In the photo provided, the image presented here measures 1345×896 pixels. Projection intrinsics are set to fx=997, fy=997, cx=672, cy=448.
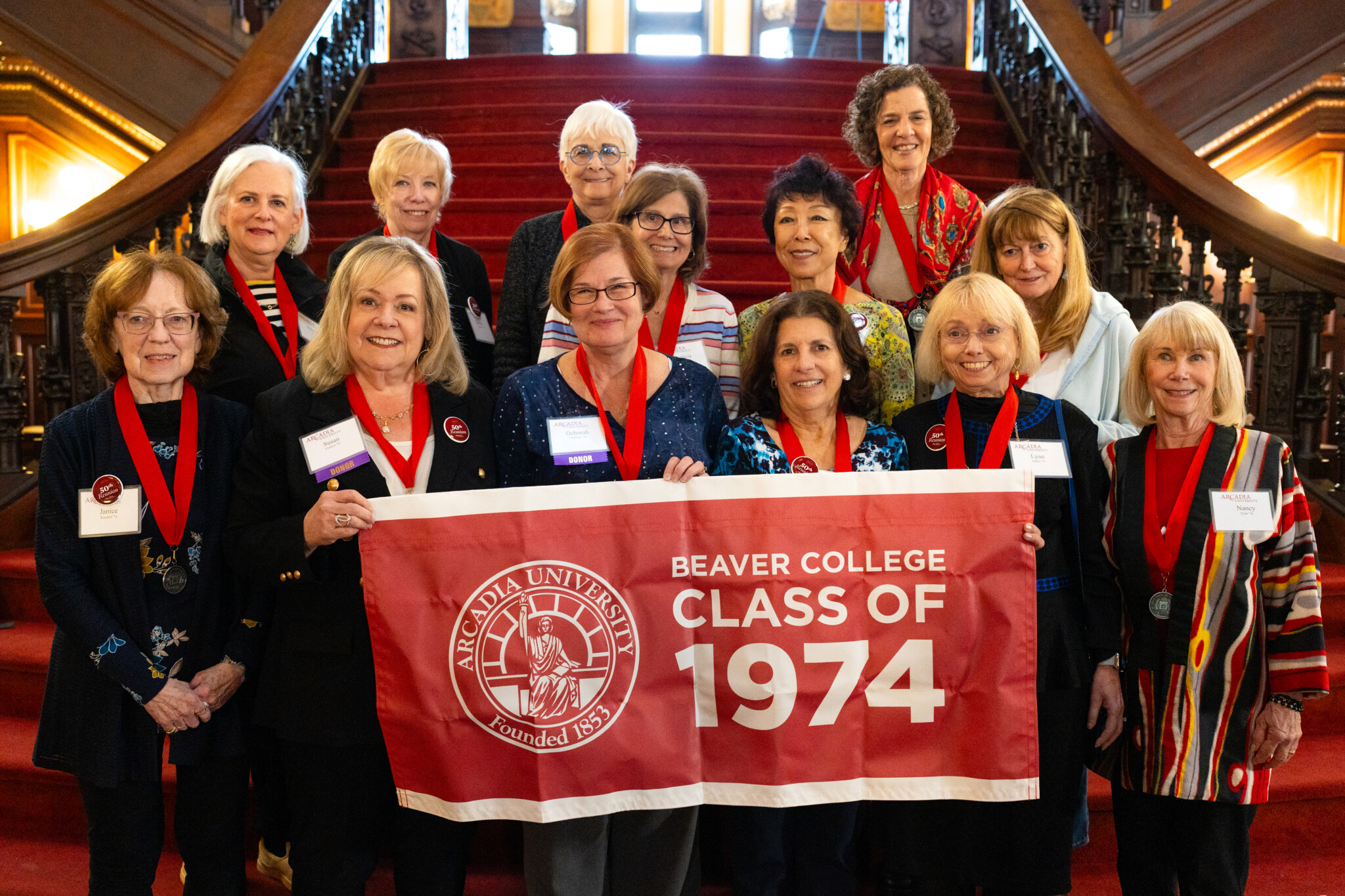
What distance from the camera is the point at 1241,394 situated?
2.27 metres

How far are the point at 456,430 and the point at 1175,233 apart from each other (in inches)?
132

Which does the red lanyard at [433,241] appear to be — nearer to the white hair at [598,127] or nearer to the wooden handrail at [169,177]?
the white hair at [598,127]

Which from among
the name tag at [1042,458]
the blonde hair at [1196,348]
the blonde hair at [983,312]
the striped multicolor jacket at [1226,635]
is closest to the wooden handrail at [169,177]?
the blonde hair at [983,312]

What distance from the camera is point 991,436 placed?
2244mm

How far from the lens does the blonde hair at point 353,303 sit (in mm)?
2197

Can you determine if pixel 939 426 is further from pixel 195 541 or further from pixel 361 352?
pixel 195 541

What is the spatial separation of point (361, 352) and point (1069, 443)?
1.60 meters

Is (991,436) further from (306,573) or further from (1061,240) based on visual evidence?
(306,573)

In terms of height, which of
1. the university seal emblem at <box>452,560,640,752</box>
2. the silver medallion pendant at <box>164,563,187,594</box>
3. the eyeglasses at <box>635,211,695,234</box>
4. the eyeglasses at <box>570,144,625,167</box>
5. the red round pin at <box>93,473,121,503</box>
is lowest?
the university seal emblem at <box>452,560,640,752</box>

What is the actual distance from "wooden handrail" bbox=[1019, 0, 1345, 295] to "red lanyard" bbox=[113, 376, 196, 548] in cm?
353

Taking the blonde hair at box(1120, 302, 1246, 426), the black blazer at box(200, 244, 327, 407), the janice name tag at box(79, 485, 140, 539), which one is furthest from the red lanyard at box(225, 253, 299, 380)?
the blonde hair at box(1120, 302, 1246, 426)

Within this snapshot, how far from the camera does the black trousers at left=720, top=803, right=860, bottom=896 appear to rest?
→ 221cm

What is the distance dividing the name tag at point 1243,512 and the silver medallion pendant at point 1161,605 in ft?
0.58

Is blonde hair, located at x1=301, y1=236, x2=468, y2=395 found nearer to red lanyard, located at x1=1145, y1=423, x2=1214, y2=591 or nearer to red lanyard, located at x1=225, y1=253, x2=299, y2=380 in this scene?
red lanyard, located at x1=225, y1=253, x2=299, y2=380
